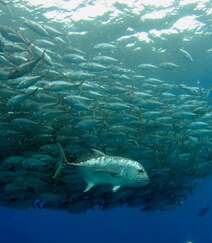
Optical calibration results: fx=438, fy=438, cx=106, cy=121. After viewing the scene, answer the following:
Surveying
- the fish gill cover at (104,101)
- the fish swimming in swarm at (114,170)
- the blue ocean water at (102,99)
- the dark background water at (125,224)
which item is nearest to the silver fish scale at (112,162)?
the fish swimming in swarm at (114,170)

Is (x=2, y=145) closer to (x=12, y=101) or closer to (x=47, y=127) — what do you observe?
(x=47, y=127)

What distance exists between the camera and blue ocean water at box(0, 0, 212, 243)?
11836mm

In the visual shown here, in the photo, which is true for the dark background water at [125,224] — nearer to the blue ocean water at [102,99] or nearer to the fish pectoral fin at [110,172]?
the blue ocean water at [102,99]

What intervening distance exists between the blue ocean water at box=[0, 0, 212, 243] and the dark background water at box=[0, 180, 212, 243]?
89.2ft

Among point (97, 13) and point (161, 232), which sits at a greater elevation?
point (97, 13)

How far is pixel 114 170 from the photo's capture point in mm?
6535

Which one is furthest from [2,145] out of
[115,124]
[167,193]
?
[167,193]

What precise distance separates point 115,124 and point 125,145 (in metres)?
1.14

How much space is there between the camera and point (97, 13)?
1648 centimetres

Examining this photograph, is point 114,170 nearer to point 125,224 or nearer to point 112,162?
point 112,162

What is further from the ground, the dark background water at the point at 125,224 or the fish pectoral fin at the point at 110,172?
the fish pectoral fin at the point at 110,172

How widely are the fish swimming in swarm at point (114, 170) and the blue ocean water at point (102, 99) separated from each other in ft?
8.35

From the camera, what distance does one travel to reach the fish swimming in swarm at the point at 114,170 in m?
6.53

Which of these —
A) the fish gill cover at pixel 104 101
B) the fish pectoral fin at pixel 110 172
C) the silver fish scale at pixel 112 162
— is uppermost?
the silver fish scale at pixel 112 162
